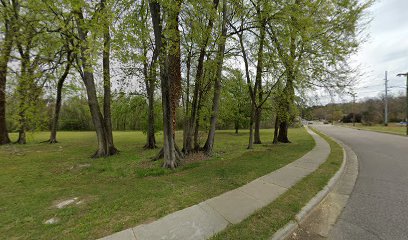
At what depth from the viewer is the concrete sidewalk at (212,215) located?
2.95 meters

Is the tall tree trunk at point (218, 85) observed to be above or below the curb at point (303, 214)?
above

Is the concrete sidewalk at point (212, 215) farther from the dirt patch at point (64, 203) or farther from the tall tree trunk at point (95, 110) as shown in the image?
the tall tree trunk at point (95, 110)

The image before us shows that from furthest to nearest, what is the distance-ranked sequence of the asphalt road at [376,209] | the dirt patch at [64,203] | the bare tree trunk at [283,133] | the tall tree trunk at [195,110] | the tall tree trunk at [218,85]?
the bare tree trunk at [283,133] → the tall tree trunk at [195,110] → the tall tree trunk at [218,85] → the dirt patch at [64,203] → the asphalt road at [376,209]

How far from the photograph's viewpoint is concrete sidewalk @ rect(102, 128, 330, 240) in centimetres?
295

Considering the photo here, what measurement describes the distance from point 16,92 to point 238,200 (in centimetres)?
903

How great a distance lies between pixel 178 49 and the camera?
8.12m

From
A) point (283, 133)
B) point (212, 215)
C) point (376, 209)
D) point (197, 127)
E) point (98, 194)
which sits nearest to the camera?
point (212, 215)

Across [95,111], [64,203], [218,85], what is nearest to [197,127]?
[218,85]

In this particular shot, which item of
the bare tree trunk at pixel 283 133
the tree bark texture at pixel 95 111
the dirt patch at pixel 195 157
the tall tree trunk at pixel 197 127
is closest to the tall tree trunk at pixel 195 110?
the tall tree trunk at pixel 197 127

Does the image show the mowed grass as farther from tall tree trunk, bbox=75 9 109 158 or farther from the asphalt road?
tall tree trunk, bbox=75 9 109 158

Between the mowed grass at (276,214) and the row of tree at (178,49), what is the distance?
4.51 metres

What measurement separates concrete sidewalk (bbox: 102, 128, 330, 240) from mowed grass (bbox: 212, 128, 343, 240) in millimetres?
143

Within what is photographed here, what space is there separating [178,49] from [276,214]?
23.3 ft

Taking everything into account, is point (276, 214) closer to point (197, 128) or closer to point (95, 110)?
point (197, 128)
